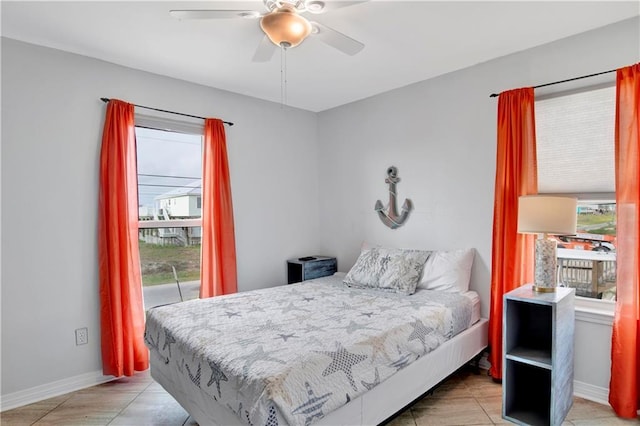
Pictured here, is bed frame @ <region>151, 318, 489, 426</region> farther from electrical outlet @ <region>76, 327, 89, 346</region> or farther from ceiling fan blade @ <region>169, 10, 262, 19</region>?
ceiling fan blade @ <region>169, 10, 262, 19</region>

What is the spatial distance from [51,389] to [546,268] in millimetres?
3611

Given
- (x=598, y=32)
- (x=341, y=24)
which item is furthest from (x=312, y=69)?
(x=598, y=32)

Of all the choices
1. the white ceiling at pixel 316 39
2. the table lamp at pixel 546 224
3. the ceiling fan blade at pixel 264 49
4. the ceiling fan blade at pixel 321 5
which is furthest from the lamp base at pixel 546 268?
the ceiling fan blade at pixel 264 49

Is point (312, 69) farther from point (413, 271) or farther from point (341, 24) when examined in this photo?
point (413, 271)

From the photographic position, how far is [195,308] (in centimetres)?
254

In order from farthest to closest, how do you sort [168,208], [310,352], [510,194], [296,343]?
1. [168,208]
2. [510,194]
3. [296,343]
4. [310,352]

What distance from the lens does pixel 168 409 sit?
7.94ft

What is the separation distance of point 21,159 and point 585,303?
4.23m

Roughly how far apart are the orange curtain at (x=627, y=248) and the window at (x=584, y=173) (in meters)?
0.16

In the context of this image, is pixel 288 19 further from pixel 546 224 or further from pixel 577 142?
pixel 577 142

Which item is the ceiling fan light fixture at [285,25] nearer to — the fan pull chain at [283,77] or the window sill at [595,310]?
the fan pull chain at [283,77]

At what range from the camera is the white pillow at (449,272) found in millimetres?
2949

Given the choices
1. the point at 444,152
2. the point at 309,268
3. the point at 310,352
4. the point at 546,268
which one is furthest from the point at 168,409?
the point at 444,152

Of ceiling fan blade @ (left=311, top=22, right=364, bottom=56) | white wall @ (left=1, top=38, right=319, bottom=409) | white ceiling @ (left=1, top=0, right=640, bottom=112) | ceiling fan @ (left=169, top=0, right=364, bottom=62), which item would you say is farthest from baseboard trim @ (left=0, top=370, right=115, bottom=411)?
ceiling fan blade @ (left=311, top=22, right=364, bottom=56)
